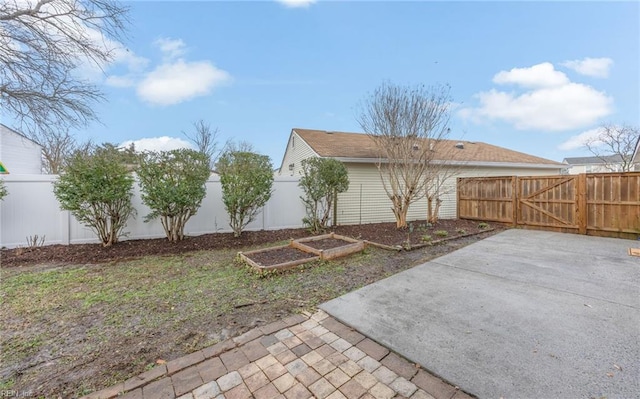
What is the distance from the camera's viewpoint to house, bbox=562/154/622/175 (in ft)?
78.7

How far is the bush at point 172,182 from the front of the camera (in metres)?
5.62

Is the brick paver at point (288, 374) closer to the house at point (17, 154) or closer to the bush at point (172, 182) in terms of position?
the bush at point (172, 182)

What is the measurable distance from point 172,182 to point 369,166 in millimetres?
6254

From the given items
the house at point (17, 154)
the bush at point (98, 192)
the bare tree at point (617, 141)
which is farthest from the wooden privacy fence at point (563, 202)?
the house at point (17, 154)

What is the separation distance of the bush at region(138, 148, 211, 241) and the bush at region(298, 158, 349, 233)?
2697 mm

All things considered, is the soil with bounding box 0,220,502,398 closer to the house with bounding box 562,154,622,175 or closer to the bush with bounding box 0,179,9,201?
the bush with bounding box 0,179,9,201

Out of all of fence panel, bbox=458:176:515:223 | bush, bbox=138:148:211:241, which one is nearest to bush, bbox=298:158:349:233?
bush, bbox=138:148:211:241

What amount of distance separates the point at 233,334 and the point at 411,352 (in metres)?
1.67

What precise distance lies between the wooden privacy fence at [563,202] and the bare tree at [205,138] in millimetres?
16831

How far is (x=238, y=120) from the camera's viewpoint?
16172 millimetres

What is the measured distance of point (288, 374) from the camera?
1.99 meters

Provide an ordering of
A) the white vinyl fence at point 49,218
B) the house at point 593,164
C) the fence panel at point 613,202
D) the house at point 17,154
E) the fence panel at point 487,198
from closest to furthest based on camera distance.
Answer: the white vinyl fence at point 49,218, the fence panel at point 613,202, the fence panel at point 487,198, the house at point 17,154, the house at point 593,164

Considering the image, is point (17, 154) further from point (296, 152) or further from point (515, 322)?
point (515, 322)

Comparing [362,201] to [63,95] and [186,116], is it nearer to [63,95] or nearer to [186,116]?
[63,95]
